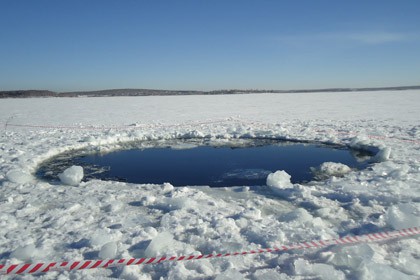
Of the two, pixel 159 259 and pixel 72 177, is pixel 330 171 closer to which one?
pixel 159 259

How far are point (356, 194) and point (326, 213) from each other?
0.82 m

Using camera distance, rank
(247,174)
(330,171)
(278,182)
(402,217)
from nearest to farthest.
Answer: (402,217), (278,182), (330,171), (247,174)

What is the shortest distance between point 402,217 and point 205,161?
4.62m

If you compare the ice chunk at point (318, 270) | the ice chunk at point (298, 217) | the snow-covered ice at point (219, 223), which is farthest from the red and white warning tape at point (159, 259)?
the ice chunk at point (298, 217)

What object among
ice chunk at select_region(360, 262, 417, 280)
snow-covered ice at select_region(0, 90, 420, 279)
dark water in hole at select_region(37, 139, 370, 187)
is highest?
ice chunk at select_region(360, 262, 417, 280)

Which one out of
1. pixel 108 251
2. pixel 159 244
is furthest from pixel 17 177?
pixel 159 244

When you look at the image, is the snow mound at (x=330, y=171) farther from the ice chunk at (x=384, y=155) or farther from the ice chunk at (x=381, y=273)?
the ice chunk at (x=381, y=273)

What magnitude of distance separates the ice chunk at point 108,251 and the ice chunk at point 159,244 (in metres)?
0.29

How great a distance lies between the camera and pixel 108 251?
3066 millimetres

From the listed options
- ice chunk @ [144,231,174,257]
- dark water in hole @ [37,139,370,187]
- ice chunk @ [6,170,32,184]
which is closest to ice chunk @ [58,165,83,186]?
ice chunk @ [6,170,32,184]

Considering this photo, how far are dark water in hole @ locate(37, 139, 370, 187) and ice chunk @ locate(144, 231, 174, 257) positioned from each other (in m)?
2.49

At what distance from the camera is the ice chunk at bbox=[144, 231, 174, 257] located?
308 cm

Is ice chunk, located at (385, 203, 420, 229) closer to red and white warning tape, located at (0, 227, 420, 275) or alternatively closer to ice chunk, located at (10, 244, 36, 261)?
red and white warning tape, located at (0, 227, 420, 275)

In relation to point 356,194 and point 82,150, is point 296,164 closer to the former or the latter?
point 356,194
